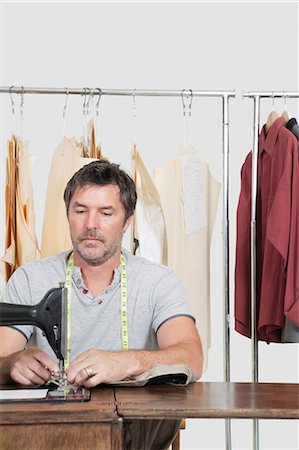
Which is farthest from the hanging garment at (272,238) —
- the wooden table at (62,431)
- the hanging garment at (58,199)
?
the wooden table at (62,431)

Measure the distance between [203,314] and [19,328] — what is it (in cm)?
151

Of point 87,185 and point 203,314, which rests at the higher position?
point 87,185

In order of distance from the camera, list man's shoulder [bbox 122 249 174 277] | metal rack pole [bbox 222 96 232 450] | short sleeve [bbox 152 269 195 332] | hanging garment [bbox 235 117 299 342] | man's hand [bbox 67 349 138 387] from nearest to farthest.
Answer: man's hand [bbox 67 349 138 387] → short sleeve [bbox 152 269 195 332] → man's shoulder [bbox 122 249 174 277] → hanging garment [bbox 235 117 299 342] → metal rack pole [bbox 222 96 232 450]

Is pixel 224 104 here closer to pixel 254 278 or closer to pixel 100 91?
pixel 100 91

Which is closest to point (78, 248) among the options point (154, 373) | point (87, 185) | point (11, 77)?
point (87, 185)

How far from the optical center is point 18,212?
191 inches

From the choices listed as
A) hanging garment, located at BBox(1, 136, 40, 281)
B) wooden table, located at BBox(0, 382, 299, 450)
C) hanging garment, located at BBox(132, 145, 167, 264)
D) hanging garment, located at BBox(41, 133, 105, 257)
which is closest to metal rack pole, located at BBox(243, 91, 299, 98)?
hanging garment, located at BBox(132, 145, 167, 264)

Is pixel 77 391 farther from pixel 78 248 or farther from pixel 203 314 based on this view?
pixel 203 314

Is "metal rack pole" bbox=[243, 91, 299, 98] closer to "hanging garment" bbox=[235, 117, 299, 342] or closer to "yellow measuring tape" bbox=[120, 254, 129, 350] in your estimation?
"hanging garment" bbox=[235, 117, 299, 342]

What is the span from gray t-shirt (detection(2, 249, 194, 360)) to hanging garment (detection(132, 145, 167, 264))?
1.09 metres

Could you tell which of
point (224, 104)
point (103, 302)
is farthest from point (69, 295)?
point (224, 104)

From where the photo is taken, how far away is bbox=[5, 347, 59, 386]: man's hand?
10.7 feet

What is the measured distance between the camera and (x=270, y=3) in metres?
5.41

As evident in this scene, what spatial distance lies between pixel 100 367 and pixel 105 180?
98 cm
